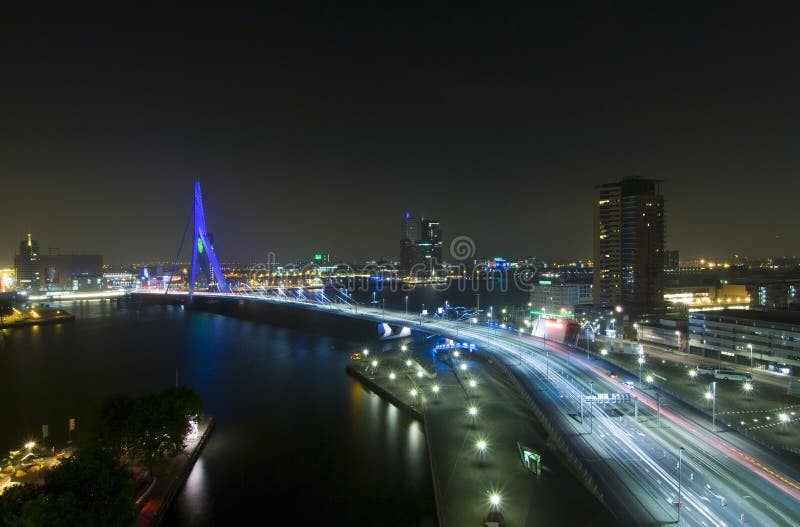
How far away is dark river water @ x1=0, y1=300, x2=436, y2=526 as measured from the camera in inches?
245

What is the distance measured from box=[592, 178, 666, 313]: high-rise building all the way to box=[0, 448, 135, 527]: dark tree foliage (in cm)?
2063

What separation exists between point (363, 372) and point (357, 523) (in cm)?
666

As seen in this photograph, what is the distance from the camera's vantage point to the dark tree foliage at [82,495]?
4242 millimetres

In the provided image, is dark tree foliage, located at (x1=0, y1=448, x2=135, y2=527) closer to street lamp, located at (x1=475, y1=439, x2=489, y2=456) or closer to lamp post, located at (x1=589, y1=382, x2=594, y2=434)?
street lamp, located at (x1=475, y1=439, x2=489, y2=456)

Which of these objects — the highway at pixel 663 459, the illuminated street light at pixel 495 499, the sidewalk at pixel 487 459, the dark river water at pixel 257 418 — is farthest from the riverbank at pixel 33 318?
the illuminated street light at pixel 495 499

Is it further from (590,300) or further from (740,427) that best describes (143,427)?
(590,300)

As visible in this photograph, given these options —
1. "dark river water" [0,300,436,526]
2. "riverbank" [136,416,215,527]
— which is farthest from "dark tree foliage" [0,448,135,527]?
"dark river water" [0,300,436,526]

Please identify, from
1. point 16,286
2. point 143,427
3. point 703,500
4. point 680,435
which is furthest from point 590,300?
point 16,286

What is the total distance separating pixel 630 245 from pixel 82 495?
2266 cm

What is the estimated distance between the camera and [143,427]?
627 cm

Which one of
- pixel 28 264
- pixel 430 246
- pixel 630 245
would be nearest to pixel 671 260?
pixel 630 245

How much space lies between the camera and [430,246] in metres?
69.8

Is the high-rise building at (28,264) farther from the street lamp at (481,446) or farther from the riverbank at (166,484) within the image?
the street lamp at (481,446)

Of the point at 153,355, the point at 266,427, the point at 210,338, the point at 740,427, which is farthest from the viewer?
the point at 210,338
